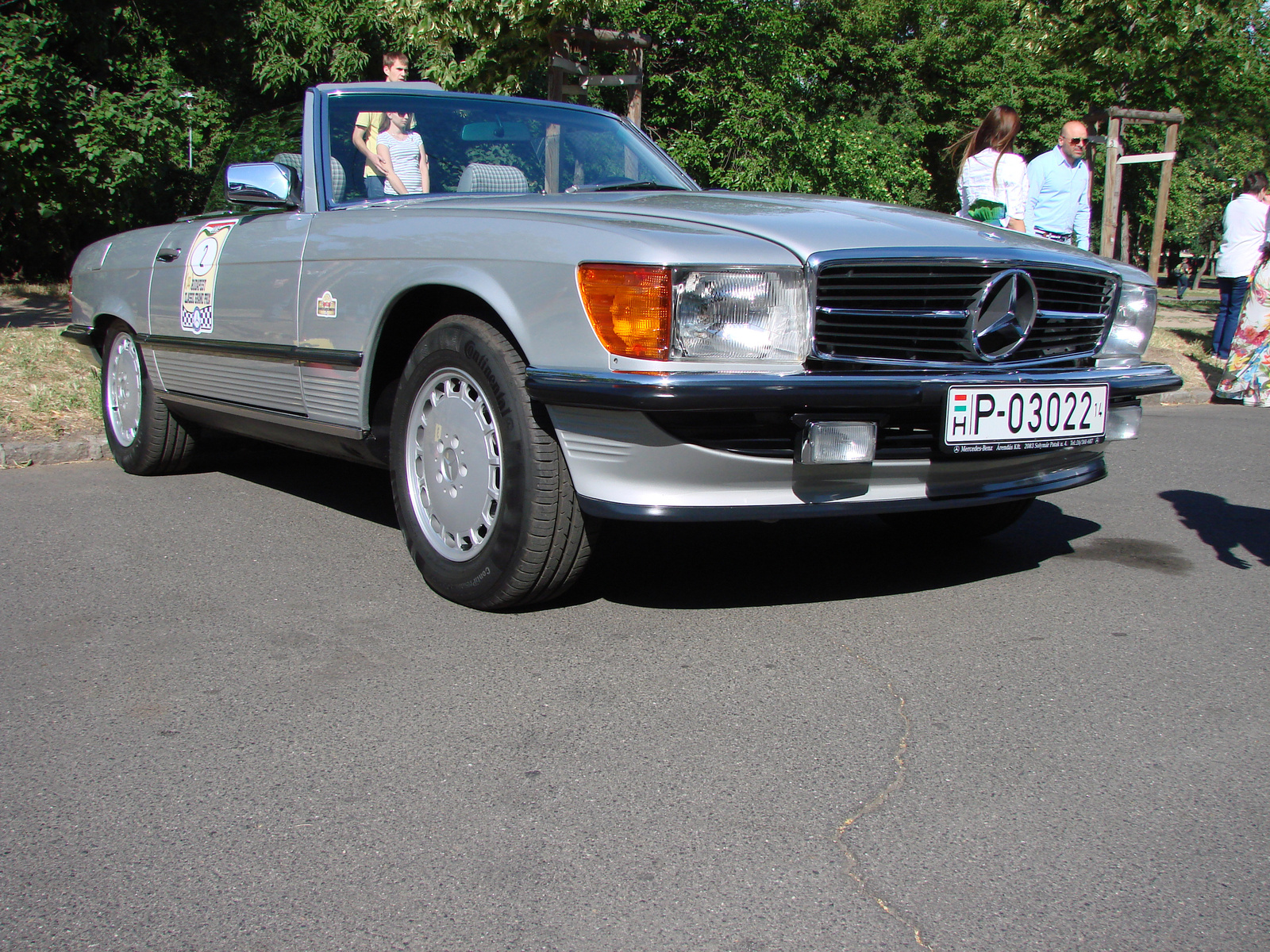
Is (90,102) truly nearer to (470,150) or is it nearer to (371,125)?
(371,125)

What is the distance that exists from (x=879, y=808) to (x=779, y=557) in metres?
1.95

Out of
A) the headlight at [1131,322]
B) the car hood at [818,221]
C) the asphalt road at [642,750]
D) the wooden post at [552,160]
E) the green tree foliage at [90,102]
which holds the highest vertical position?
the green tree foliage at [90,102]

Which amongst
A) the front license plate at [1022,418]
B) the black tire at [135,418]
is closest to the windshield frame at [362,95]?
the front license plate at [1022,418]

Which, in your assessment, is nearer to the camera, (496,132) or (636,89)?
(496,132)

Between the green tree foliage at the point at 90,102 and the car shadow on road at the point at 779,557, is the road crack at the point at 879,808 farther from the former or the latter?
the green tree foliage at the point at 90,102

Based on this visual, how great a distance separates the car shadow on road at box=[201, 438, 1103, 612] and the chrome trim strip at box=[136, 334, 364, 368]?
799 millimetres

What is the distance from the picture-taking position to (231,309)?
4.38 m

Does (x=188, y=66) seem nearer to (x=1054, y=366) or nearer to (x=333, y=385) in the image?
(x=333, y=385)

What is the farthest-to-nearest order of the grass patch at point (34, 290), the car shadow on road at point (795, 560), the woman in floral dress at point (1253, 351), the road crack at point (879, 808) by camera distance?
the grass patch at point (34, 290) → the woman in floral dress at point (1253, 351) → the car shadow on road at point (795, 560) → the road crack at point (879, 808)

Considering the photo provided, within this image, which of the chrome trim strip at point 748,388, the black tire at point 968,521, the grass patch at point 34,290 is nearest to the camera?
the chrome trim strip at point 748,388

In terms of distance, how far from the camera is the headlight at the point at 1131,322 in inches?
146

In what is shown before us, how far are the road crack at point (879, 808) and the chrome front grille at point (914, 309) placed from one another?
0.91 m

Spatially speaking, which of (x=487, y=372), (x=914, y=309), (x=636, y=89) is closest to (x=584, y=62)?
(x=636, y=89)

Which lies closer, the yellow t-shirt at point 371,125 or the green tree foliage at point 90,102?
the yellow t-shirt at point 371,125
